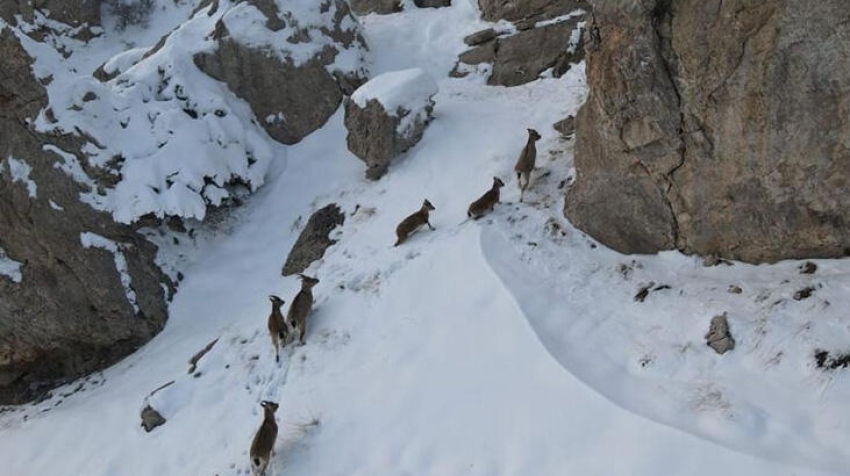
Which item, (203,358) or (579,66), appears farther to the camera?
(579,66)

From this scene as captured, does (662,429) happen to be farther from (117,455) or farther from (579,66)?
(579,66)

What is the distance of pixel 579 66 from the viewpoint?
14039 millimetres

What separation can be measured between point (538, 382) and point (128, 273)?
25.8 feet

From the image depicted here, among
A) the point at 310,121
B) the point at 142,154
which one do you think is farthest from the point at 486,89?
the point at 142,154

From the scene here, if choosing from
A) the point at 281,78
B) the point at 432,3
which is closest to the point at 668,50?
the point at 281,78

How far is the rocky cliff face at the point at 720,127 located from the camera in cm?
686

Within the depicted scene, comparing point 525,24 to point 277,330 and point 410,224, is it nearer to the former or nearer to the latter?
point 410,224

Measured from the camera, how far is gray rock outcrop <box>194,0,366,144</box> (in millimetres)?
14883

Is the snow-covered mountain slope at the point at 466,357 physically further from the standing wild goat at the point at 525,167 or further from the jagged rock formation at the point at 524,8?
the jagged rock formation at the point at 524,8

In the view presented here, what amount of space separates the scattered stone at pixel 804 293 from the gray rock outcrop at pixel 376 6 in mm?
14956

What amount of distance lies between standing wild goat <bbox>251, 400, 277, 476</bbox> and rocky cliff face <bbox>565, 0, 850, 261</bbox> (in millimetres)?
4897

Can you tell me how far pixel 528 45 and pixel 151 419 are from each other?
426 inches

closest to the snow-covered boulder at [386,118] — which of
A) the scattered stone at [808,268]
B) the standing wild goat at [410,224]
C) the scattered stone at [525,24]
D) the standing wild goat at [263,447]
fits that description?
the standing wild goat at [410,224]

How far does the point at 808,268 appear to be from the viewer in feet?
23.9
